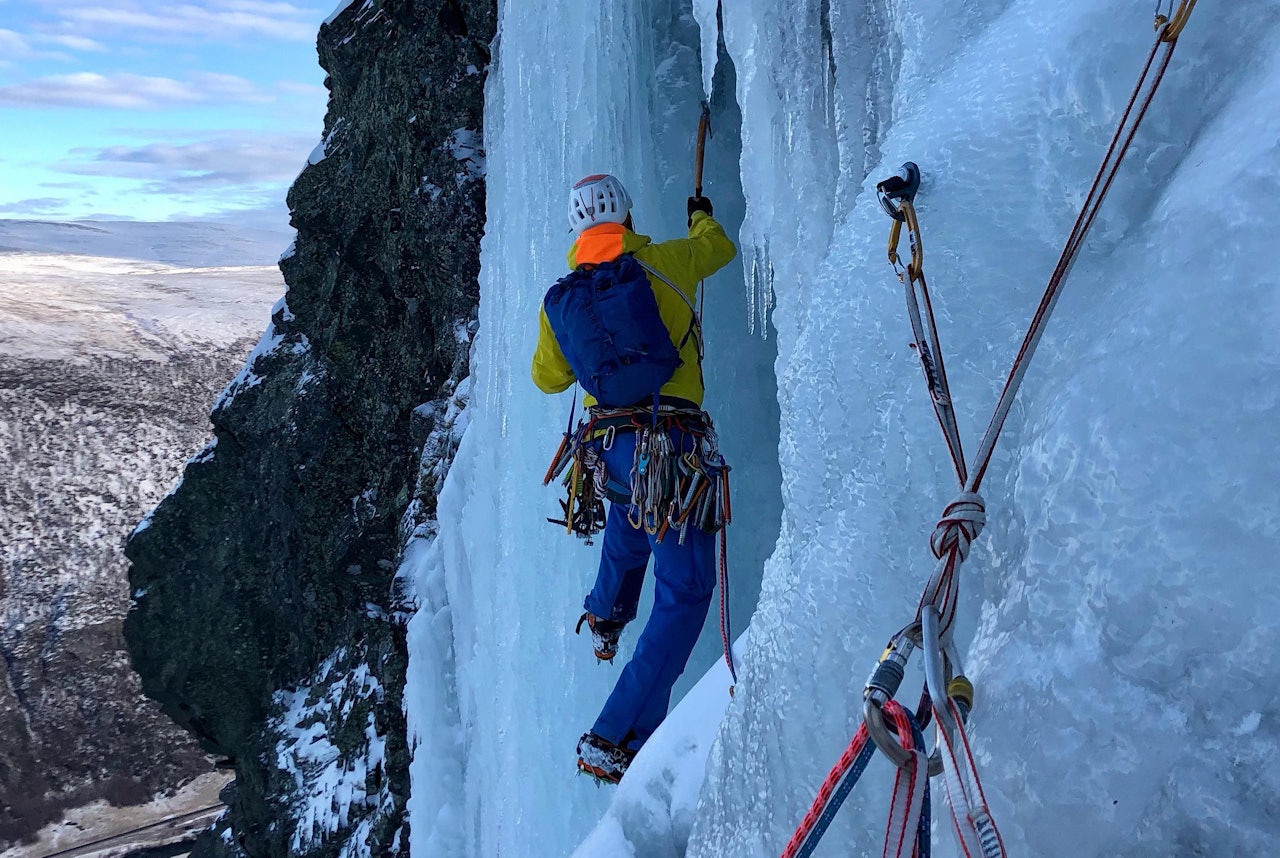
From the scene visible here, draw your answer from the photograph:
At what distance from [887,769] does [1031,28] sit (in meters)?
1.02

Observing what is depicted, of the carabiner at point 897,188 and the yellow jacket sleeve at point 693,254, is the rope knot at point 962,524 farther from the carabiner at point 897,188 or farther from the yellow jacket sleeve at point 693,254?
the yellow jacket sleeve at point 693,254

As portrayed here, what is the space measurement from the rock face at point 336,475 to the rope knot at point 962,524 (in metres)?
7.55

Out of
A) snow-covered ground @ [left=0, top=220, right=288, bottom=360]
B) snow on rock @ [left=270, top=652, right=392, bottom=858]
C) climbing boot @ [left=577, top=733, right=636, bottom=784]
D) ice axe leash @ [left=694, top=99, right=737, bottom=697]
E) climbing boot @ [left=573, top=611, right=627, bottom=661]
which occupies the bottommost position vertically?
snow on rock @ [left=270, top=652, right=392, bottom=858]

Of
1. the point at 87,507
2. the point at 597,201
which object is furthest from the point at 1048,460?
the point at 87,507

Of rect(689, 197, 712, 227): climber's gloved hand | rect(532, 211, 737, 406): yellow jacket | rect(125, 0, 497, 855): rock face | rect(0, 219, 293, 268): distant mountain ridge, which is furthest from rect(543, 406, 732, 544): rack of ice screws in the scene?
rect(0, 219, 293, 268): distant mountain ridge

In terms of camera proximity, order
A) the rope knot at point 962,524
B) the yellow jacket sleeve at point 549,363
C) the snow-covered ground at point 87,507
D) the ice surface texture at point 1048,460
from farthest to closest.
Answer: the snow-covered ground at point 87,507 < the yellow jacket sleeve at point 549,363 < the rope knot at point 962,524 < the ice surface texture at point 1048,460

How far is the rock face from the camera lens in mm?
8375

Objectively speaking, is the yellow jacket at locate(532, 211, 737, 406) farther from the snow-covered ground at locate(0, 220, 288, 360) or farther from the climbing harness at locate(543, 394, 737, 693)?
the snow-covered ground at locate(0, 220, 288, 360)

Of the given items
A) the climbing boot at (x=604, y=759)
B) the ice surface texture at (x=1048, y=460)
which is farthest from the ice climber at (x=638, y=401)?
the ice surface texture at (x=1048, y=460)

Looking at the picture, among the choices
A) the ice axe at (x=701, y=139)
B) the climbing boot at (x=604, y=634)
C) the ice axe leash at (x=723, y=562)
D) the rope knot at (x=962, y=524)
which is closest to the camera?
the rope knot at (x=962, y=524)

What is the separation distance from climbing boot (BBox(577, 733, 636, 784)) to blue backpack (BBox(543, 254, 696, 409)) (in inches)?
42.7

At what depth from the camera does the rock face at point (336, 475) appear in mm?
8375

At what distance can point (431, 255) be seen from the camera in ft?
28.6

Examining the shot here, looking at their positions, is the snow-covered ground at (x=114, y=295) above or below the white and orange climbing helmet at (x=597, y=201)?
above
